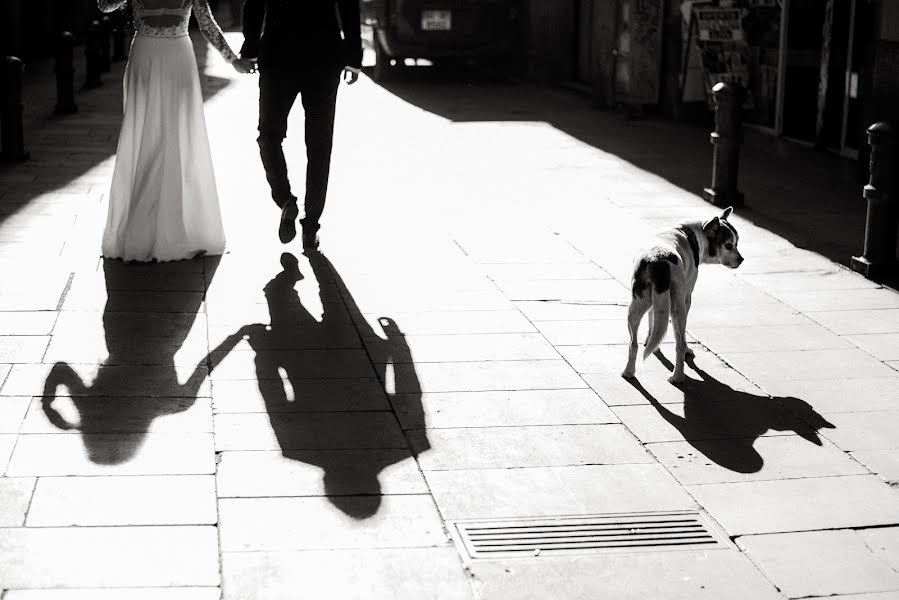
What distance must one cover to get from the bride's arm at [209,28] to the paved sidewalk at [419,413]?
1.24 meters

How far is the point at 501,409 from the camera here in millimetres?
5652

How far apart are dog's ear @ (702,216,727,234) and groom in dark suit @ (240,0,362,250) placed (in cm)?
299

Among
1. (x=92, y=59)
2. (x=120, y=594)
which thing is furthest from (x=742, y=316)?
(x=92, y=59)

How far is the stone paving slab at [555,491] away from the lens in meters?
4.60

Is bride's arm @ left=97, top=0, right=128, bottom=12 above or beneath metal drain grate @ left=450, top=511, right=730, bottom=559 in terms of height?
above

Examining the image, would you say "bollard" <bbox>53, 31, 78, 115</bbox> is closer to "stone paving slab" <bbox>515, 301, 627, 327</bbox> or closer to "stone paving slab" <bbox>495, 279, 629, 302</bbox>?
"stone paving slab" <bbox>495, 279, 629, 302</bbox>

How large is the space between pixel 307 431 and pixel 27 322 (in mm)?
2167

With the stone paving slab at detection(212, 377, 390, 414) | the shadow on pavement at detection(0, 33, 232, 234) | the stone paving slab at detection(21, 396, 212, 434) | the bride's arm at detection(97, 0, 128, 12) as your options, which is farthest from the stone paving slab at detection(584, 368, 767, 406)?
the shadow on pavement at detection(0, 33, 232, 234)

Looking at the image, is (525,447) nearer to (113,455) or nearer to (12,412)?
(113,455)

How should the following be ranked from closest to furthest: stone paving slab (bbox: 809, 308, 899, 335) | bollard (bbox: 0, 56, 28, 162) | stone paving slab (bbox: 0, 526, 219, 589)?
stone paving slab (bbox: 0, 526, 219, 589) → stone paving slab (bbox: 809, 308, 899, 335) → bollard (bbox: 0, 56, 28, 162)

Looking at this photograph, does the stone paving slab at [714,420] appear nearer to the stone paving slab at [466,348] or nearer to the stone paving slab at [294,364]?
the stone paving slab at [466,348]

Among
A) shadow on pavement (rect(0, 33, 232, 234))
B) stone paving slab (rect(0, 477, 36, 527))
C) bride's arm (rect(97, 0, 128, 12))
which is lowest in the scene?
shadow on pavement (rect(0, 33, 232, 234))

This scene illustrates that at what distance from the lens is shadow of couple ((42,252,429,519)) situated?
16.5 feet

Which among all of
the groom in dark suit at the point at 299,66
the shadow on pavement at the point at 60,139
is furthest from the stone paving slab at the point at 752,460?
the shadow on pavement at the point at 60,139
